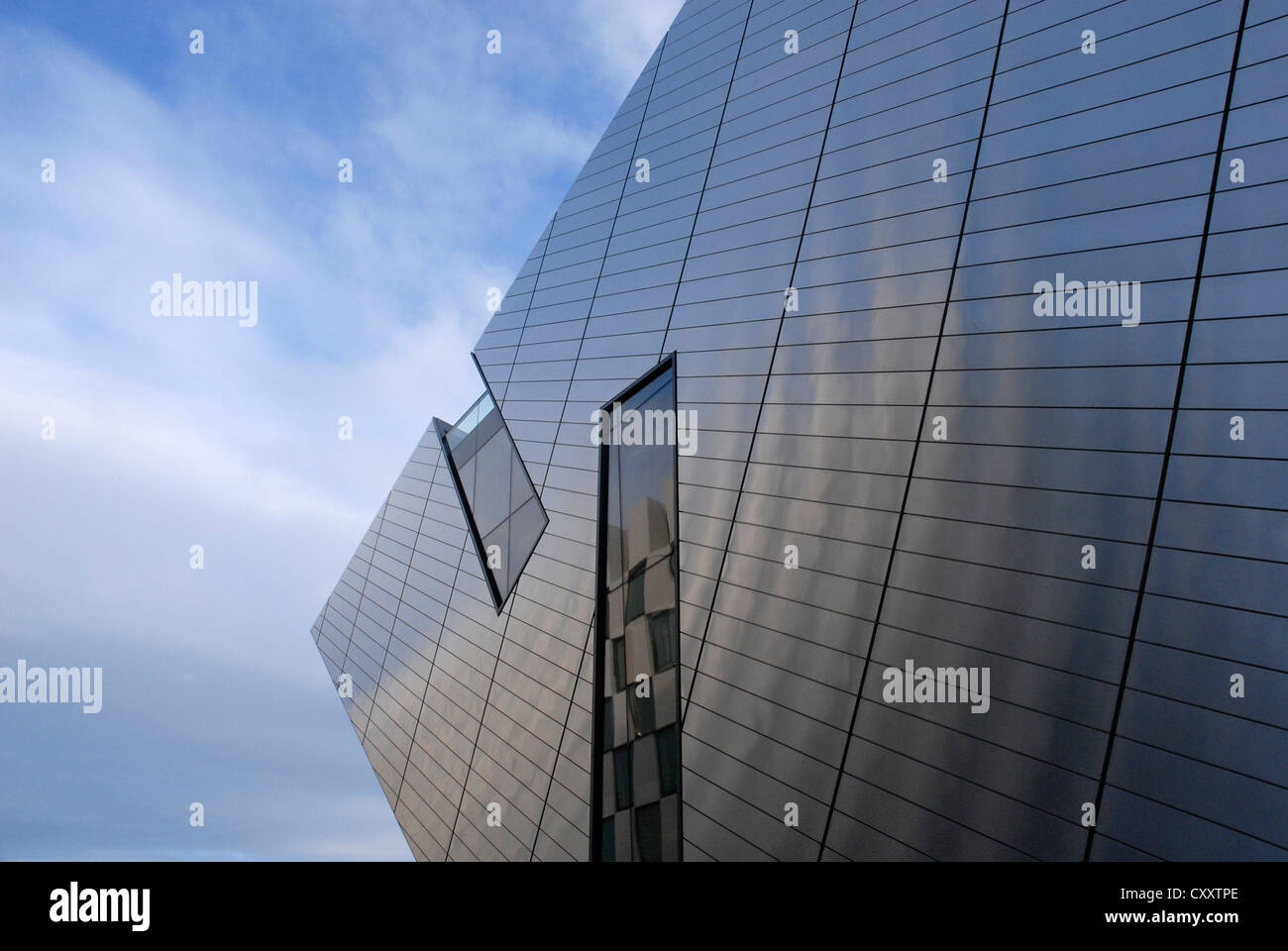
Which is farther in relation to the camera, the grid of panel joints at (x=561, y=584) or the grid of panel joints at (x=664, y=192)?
the grid of panel joints at (x=664, y=192)

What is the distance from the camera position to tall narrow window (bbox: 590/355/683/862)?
10945 mm

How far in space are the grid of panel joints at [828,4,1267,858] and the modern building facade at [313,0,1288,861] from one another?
3 cm

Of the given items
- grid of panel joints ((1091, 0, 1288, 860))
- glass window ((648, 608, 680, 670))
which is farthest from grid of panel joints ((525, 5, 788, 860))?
grid of panel joints ((1091, 0, 1288, 860))

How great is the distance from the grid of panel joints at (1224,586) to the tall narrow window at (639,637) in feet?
19.7

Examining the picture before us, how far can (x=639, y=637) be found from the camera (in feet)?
39.8

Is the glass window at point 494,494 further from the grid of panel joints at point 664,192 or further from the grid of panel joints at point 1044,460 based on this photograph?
the grid of panel joints at point 1044,460

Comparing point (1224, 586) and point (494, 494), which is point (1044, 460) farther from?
point (494, 494)

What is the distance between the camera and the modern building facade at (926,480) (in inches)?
246

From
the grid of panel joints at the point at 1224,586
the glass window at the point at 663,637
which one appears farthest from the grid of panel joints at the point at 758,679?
the grid of panel joints at the point at 1224,586

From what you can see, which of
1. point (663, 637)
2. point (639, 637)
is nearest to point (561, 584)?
point (639, 637)

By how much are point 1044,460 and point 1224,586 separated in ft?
6.25
